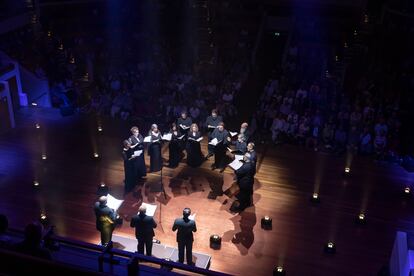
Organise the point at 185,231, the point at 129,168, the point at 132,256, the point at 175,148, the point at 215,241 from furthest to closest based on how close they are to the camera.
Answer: the point at 175,148
the point at 129,168
the point at 215,241
the point at 185,231
the point at 132,256

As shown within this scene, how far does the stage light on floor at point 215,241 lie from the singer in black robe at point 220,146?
132 inches

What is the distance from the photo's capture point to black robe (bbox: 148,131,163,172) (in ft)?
38.8

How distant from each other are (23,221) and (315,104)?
9185 mm

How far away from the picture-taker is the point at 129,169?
11.3 m

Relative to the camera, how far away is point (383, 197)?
1138cm

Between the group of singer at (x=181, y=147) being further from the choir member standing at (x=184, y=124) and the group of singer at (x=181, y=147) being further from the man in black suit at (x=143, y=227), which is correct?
the man in black suit at (x=143, y=227)

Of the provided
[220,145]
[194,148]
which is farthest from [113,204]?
[220,145]

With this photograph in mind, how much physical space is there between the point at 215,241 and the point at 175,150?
145 inches

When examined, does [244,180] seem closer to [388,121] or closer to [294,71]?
[388,121]

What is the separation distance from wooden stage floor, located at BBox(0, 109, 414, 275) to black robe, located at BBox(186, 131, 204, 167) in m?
0.26

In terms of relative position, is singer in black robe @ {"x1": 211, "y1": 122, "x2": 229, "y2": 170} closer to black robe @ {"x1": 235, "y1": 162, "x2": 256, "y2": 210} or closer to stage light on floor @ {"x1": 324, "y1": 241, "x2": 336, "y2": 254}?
black robe @ {"x1": 235, "y1": 162, "x2": 256, "y2": 210}

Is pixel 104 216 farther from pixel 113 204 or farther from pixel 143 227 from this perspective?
pixel 143 227

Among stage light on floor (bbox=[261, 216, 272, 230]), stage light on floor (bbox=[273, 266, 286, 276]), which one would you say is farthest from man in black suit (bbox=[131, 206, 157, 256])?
stage light on floor (bbox=[261, 216, 272, 230])

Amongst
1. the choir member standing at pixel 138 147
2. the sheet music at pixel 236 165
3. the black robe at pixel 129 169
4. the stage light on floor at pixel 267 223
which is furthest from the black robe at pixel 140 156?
the stage light on floor at pixel 267 223
